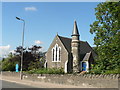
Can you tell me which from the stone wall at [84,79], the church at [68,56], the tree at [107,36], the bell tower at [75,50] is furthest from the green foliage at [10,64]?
the tree at [107,36]

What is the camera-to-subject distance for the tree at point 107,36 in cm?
1608

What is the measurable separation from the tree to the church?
12301 mm

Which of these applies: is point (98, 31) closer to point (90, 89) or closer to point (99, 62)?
point (99, 62)

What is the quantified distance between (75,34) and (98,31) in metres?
13.5

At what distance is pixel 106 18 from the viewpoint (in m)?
19.3

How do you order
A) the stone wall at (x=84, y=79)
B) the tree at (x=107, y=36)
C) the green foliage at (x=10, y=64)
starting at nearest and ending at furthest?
the stone wall at (x=84, y=79) → the tree at (x=107, y=36) → the green foliage at (x=10, y=64)

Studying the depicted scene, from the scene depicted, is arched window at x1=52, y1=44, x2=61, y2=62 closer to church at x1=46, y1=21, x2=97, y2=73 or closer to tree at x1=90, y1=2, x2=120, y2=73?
church at x1=46, y1=21, x2=97, y2=73

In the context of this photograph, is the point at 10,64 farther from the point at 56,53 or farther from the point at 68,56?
the point at 68,56

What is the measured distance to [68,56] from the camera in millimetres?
32594

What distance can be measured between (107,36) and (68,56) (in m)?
15.2

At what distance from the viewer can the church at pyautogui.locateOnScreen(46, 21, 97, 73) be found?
3259 centimetres

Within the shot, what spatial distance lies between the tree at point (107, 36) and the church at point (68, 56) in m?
12.3

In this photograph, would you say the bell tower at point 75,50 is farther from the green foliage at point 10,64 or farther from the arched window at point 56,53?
the green foliage at point 10,64

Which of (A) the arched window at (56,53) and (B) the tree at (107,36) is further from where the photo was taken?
(A) the arched window at (56,53)
